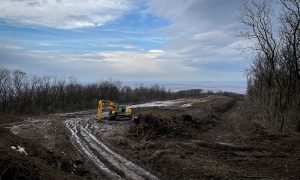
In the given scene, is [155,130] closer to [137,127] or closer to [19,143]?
[137,127]

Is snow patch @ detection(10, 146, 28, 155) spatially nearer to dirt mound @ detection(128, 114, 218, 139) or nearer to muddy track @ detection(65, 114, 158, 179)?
muddy track @ detection(65, 114, 158, 179)

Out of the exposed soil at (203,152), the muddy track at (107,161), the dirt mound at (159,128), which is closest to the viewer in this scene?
the exposed soil at (203,152)

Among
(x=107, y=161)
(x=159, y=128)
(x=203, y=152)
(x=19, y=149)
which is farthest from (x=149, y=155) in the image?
(x=159, y=128)

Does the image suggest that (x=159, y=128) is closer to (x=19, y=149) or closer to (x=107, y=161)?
(x=107, y=161)

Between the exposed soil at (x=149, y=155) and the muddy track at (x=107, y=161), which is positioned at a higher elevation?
the exposed soil at (x=149, y=155)

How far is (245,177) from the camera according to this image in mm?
14461

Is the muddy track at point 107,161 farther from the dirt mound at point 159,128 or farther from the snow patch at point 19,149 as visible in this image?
the snow patch at point 19,149

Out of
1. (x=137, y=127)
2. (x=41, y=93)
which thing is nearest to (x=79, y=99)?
(x=41, y=93)

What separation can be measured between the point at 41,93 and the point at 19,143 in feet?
207

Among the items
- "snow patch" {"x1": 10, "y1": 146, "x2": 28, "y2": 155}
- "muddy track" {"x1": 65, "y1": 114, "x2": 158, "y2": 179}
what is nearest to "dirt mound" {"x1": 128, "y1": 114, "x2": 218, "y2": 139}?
"muddy track" {"x1": 65, "y1": 114, "x2": 158, "y2": 179}

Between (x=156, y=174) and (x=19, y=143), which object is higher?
(x=19, y=143)

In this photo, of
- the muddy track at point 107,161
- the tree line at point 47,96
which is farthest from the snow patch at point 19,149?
the tree line at point 47,96

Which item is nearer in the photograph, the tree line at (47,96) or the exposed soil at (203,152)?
the exposed soil at (203,152)

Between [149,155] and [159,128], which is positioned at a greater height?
[159,128]
